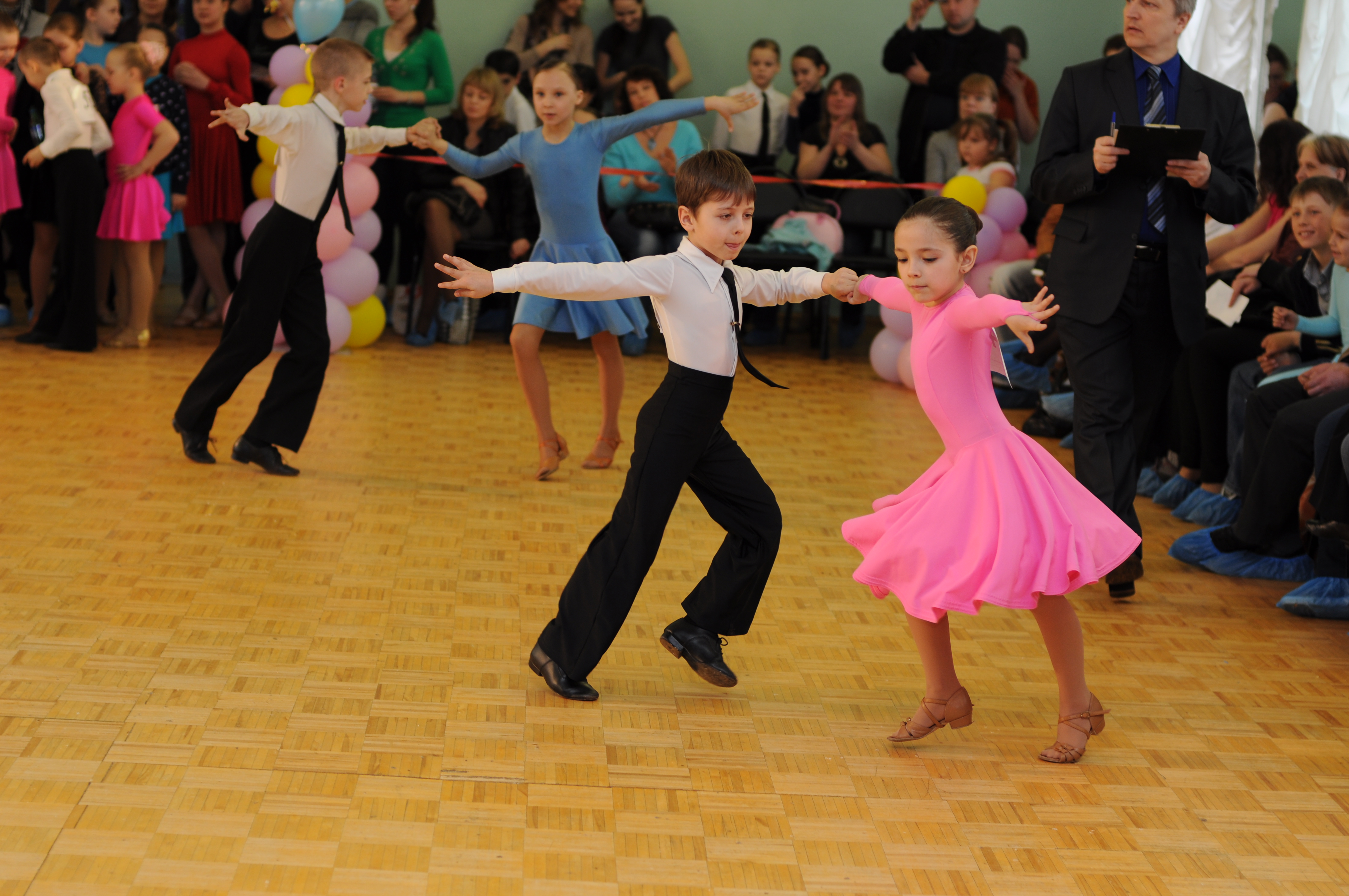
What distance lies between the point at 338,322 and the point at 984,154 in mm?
3780

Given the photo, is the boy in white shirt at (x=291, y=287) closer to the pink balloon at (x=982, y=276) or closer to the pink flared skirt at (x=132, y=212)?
the pink flared skirt at (x=132, y=212)

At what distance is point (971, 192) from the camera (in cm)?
719

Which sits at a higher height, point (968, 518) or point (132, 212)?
point (132, 212)

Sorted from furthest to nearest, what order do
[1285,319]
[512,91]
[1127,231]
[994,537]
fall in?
[512,91] → [1285,319] → [1127,231] → [994,537]

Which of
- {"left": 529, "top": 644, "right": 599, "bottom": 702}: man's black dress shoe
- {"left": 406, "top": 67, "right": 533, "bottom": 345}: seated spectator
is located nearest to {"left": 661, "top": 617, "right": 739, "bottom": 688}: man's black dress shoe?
{"left": 529, "top": 644, "right": 599, "bottom": 702}: man's black dress shoe

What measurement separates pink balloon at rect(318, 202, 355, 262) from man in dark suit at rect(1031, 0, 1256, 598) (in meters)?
4.06

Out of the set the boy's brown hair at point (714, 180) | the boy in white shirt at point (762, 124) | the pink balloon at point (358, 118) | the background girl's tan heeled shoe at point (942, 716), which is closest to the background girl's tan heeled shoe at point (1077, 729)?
the background girl's tan heeled shoe at point (942, 716)

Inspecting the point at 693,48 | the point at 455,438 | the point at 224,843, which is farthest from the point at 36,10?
Answer: the point at 224,843

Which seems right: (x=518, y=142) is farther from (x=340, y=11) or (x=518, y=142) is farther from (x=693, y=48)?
(x=693, y=48)

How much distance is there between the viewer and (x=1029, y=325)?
2.44 meters

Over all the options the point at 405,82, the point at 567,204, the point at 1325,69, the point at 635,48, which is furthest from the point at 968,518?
the point at 635,48

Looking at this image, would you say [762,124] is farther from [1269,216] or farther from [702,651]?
[702,651]

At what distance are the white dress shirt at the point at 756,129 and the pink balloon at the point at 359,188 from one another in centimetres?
250

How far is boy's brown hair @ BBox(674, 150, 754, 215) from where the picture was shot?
2832 millimetres
